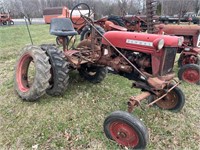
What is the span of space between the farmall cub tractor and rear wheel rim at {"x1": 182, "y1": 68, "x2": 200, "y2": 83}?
5.40ft

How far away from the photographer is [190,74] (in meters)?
4.50

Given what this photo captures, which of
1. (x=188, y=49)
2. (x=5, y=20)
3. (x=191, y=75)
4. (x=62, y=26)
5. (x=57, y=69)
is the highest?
(x=62, y=26)

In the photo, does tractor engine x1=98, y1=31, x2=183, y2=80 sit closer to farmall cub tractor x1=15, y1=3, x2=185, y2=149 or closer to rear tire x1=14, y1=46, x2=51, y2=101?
farmall cub tractor x1=15, y1=3, x2=185, y2=149

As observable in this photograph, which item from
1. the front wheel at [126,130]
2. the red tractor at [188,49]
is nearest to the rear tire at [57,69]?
the front wheel at [126,130]

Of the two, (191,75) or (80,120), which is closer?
(80,120)

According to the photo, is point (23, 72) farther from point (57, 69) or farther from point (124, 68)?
point (124, 68)

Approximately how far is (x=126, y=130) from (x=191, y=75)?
2.88 metres

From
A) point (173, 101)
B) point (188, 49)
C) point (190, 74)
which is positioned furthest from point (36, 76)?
point (188, 49)

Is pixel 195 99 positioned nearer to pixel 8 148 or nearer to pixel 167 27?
pixel 167 27

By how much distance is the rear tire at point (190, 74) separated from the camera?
4.41 meters

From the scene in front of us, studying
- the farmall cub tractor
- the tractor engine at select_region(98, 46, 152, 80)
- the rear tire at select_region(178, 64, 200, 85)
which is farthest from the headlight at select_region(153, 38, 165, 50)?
the rear tire at select_region(178, 64, 200, 85)

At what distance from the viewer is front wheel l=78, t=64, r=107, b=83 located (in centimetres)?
391

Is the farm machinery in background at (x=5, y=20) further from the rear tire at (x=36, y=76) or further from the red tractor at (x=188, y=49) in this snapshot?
the rear tire at (x=36, y=76)

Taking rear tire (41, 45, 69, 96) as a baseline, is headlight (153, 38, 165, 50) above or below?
above
